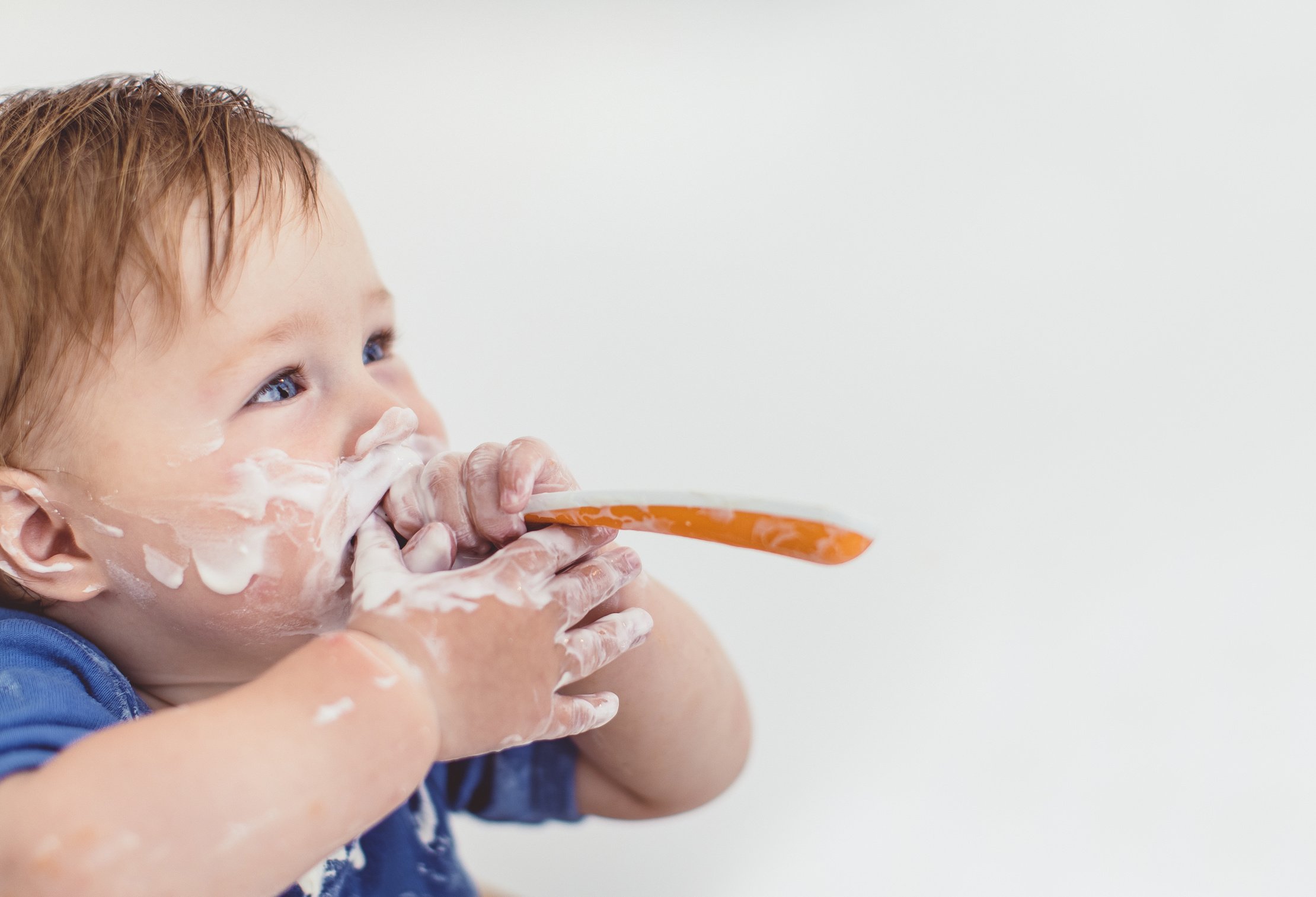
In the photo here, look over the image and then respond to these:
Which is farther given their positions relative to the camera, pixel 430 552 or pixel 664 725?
pixel 664 725

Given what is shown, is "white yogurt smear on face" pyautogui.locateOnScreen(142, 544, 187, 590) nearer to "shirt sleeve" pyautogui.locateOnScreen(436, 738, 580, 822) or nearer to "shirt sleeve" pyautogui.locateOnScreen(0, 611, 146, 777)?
"shirt sleeve" pyautogui.locateOnScreen(0, 611, 146, 777)

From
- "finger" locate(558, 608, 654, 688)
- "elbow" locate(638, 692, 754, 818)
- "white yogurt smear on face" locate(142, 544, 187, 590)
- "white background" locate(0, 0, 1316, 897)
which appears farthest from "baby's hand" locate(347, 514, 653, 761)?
"white background" locate(0, 0, 1316, 897)

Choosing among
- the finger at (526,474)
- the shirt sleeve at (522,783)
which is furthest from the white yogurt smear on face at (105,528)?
the shirt sleeve at (522,783)

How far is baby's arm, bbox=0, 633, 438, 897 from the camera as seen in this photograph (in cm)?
46

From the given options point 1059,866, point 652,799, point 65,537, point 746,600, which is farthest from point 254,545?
point 1059,866

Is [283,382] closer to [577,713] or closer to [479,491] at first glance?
[479,491]

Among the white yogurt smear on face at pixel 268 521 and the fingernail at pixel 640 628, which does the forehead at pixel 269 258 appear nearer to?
the white yogurt smear on face at pixel 268 521

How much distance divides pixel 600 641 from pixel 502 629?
7 centimetres

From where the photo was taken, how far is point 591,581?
0.61 meters

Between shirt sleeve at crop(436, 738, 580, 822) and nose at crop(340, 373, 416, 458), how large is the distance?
36cm

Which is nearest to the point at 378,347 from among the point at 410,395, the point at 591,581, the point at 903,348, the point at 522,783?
the point at 410,395

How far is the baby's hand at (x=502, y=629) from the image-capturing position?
532mm

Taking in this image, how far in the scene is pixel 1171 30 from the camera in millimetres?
1271

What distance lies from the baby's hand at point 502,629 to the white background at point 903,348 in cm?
60
